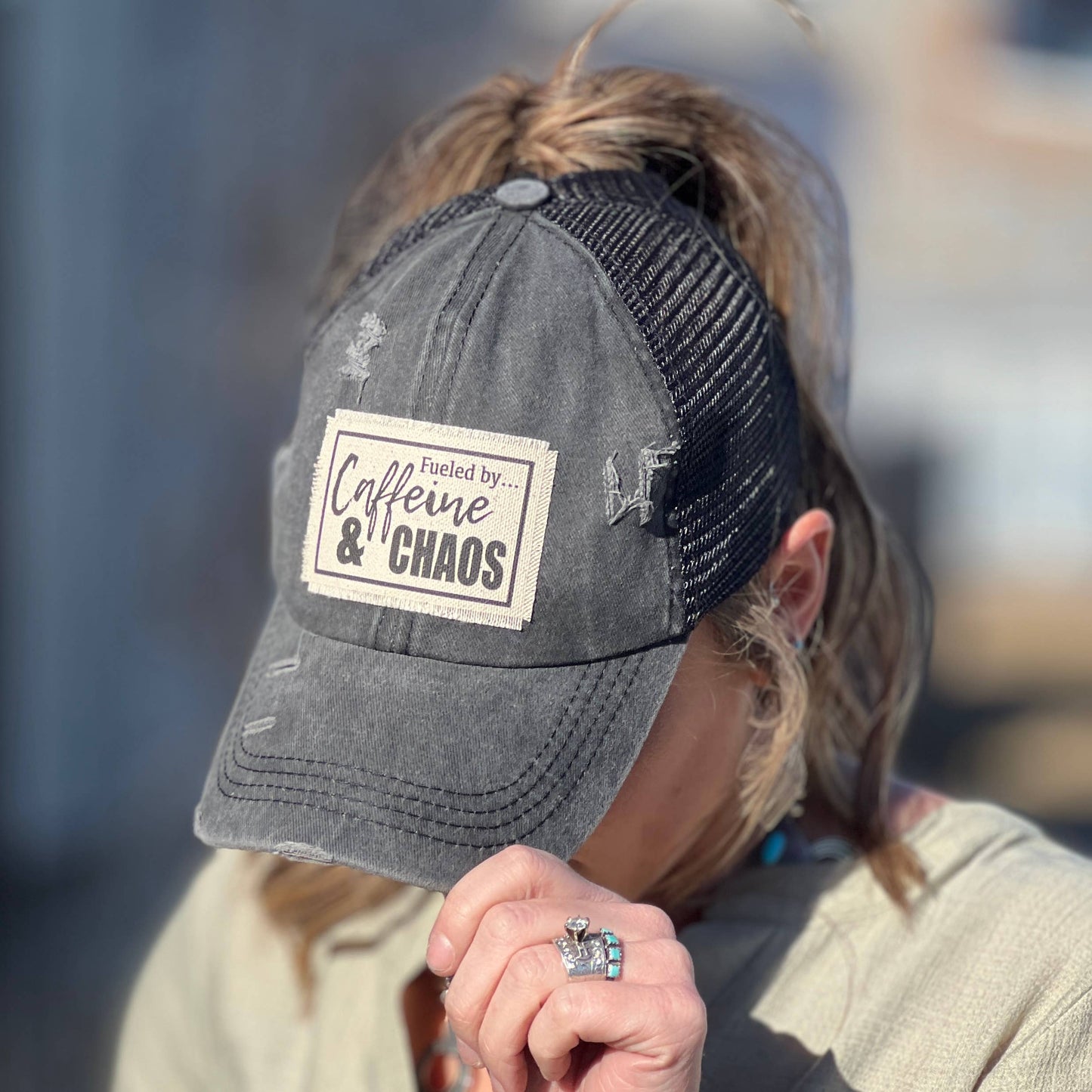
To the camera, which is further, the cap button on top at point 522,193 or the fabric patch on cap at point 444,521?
the cap button on top at point 522,193

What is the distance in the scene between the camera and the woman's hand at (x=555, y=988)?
80 centimetres

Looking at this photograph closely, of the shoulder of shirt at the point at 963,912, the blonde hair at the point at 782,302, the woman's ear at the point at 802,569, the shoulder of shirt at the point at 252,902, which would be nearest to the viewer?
the shoulder of shirt at the point at 963,912

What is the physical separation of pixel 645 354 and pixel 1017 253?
611 centimetres

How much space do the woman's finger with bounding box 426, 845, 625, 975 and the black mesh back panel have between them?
27cm

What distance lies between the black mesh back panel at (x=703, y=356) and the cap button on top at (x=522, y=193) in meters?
0.01

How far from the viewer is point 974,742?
14.4 feet

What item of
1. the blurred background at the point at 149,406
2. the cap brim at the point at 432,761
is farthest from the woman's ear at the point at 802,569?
the blurred background at the point at 149,406

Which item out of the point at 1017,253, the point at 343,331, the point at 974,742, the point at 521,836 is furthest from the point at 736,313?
the point at 1017,253

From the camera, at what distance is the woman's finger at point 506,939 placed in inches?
31.9

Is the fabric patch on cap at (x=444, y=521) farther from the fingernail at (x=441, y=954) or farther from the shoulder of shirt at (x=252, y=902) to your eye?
the shoulder of shirt at (x=252, y=902)

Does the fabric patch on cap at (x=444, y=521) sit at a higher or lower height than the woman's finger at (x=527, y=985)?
higher

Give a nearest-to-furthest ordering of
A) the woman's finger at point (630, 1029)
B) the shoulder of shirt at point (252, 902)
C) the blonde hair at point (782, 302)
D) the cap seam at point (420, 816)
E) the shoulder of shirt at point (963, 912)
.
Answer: the woman's finger at point (630, 1029) → the cap seam at point (420, 816) → the shoulder of shirt at point (963, 912) → the blonde hair at point (782, 302) → the shoulder of shirt at point (252, 902)

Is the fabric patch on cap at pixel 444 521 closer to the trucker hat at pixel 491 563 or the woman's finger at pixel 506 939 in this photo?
the trucker hat at pixel 491 563

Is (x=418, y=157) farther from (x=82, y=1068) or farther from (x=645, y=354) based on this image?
(x=82, y=1068)
